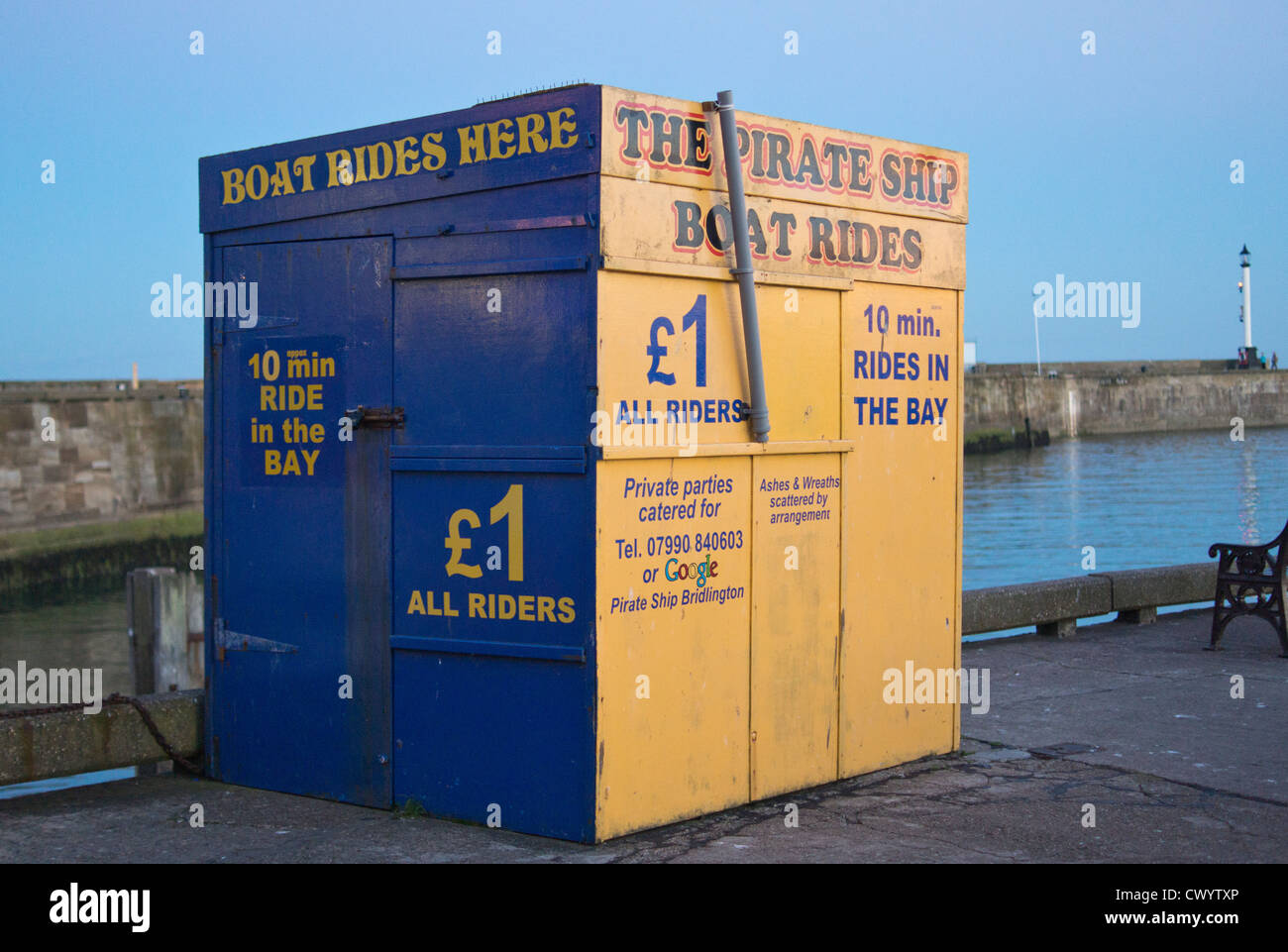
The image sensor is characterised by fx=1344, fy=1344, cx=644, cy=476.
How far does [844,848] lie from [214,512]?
10.4 feet

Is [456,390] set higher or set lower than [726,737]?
higher

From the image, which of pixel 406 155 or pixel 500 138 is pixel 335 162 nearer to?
pixel 406 155

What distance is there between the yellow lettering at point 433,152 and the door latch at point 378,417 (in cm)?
99

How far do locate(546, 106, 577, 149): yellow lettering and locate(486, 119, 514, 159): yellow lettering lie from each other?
0.20 meters

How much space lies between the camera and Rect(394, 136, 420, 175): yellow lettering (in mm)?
5461

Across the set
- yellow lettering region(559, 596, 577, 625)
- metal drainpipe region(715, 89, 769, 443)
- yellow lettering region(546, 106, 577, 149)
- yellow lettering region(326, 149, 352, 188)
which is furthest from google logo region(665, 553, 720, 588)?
yellow lettering region(326, 149, 352, 188)

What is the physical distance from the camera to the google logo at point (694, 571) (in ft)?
17.3

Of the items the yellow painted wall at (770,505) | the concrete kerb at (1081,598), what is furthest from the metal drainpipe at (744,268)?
the concrete kerb at (1081,598)

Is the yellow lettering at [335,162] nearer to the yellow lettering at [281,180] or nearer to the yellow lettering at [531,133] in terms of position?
the yellow lettering at [281,180]

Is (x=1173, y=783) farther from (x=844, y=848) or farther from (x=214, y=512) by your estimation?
(x=214, y=512)

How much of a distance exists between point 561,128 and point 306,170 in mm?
1430

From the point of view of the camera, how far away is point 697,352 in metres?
5.40

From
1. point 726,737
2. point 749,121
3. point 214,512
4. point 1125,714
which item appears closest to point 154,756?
point 214,512
